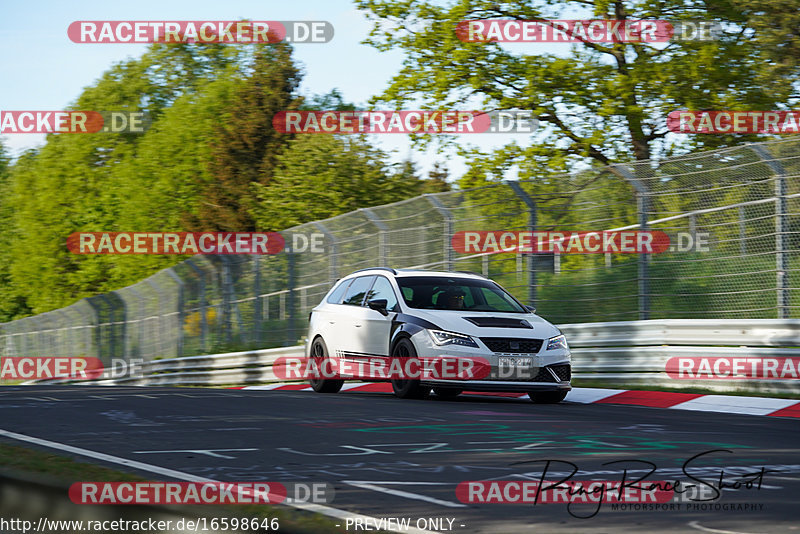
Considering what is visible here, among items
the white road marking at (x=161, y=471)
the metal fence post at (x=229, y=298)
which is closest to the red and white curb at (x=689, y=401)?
the white road marking at (x=161, y=471)

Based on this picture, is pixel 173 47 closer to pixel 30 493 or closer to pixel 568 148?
pixel 568 148

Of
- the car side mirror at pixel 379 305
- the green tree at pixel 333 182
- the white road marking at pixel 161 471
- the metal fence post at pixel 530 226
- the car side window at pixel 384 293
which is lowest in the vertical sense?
the white road marking at pixel 161 471

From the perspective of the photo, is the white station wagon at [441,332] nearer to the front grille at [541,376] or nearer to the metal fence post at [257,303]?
the front grille at [541,376]

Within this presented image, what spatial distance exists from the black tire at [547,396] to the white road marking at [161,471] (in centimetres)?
610

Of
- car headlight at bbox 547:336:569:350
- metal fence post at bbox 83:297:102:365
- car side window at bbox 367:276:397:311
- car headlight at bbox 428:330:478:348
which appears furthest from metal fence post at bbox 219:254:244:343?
car headlight at bbox 547:336:569:350

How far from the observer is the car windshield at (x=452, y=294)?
543 inches

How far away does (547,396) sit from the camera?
43.4 ft

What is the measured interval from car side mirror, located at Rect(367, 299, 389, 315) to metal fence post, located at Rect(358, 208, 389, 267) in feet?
19.8

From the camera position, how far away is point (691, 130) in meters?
28.1

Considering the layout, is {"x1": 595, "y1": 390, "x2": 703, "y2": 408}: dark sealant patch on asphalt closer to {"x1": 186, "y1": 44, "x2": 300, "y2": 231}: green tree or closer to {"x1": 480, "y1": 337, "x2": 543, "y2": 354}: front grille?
{"x1": 480, "y1": 337, "x2": 543, "y2": 354}: front grille

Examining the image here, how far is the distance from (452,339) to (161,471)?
6.23 m

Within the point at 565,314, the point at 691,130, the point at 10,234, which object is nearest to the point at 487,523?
the point at 565,314

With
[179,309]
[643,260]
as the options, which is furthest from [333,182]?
[643,260]

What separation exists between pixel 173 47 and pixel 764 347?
6863 centimetres
